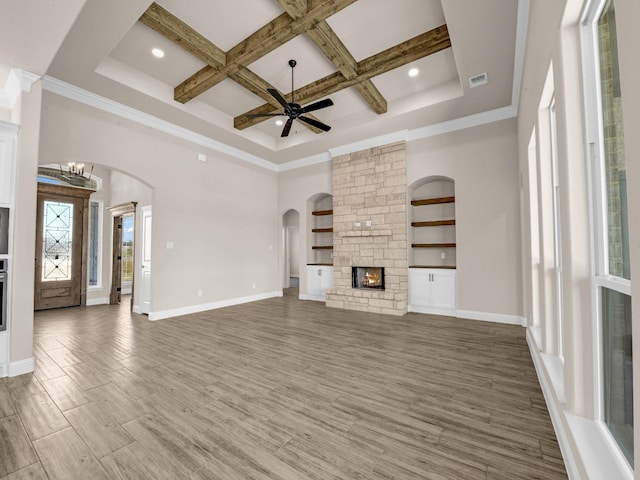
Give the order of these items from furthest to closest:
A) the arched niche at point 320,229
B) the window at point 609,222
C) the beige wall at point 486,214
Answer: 1. the arched niche at point 320,229
2. the beige wall at point 486,214
3. the window at point 609,222

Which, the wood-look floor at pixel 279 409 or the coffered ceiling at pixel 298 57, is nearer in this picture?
the wood-look floor at pixel 279 409

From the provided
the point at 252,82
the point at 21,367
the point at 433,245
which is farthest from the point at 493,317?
the point at 21,367

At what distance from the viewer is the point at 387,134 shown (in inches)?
233

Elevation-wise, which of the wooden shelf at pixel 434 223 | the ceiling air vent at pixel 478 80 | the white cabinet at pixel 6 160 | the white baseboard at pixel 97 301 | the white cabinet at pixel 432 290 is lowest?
the white baseboard at pixel 97 301

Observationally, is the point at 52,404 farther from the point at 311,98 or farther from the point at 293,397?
the point at 311,98

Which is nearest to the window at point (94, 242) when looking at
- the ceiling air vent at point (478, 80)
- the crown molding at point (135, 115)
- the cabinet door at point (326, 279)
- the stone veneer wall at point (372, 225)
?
the crown molding at point (135, 115)

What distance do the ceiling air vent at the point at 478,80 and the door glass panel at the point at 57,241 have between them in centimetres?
853

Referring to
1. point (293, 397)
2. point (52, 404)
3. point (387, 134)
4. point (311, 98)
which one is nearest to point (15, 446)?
point (52, 404)

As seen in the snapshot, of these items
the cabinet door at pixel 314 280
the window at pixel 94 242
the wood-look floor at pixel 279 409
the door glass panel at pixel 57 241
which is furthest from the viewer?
the cabinet door at pixel 314 280

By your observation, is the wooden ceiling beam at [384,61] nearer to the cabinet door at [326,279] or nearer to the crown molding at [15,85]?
the crown molding at [15,85]

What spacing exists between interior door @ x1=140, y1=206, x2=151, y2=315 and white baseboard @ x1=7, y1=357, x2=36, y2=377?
103 inches

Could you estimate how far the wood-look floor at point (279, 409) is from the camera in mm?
1648

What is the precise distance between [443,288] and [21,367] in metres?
5.97

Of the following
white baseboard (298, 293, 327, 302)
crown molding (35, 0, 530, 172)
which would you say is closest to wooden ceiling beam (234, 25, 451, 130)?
crown molding (35, 0, 530, 172)
